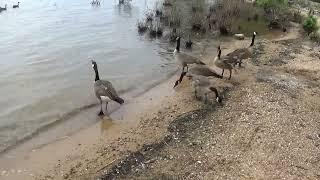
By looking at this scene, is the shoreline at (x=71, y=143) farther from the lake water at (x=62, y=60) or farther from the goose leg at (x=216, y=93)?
the goose leg at (x=216, y=93)

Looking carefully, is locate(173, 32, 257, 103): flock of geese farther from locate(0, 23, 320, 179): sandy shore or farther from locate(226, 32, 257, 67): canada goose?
locate(0, 23, 320, 179): sandy shore

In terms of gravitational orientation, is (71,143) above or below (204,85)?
below

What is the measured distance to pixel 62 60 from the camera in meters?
20.5

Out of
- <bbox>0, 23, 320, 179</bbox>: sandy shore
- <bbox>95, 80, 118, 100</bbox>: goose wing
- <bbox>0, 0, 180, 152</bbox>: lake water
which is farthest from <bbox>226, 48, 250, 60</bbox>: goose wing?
<bbox>95, 80, 118, 100</bbox>: goose wing

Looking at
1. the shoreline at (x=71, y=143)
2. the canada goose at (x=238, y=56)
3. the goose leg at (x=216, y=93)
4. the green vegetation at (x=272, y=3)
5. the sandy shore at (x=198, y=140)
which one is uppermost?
the green vegetation at (x=272, y=3)

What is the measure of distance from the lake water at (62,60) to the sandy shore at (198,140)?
156 centimetres

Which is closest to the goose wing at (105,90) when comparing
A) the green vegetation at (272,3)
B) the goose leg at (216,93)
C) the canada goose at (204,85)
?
the canada goose at (204,85)

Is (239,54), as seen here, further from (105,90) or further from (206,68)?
(105,90)

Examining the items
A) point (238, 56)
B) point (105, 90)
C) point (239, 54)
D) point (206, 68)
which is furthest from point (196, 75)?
point (105, 90)

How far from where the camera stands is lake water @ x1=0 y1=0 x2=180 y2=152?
50.3ft

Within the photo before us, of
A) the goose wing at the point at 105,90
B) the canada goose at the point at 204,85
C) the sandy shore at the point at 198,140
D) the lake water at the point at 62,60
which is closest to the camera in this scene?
the sandy shore at the point at 198,140

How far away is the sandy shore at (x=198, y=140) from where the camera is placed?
11109 mm

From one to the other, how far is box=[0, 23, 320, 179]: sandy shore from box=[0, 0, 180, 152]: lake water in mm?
1560

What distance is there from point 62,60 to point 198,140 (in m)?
10.0
